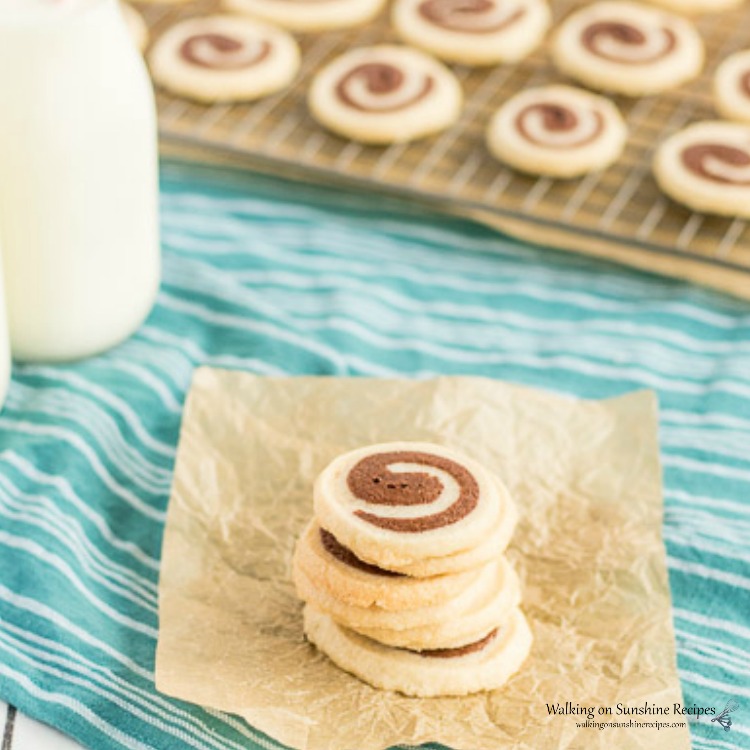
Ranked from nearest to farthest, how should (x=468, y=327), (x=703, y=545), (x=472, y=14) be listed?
1. (x=703, y=545)
2. (x=468, y=327)
3. (x=472, y=14)

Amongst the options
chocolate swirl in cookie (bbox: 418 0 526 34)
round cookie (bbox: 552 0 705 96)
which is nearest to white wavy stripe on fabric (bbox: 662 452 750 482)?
round cookie (bbox: 552 0 705 96)

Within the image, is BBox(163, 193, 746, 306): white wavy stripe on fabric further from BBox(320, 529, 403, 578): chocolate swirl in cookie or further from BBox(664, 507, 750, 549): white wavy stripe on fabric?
BBox(320, 529, 403, 578): chocolate swirl in cookie

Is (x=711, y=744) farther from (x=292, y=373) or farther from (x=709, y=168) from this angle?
(x=709, y=168)

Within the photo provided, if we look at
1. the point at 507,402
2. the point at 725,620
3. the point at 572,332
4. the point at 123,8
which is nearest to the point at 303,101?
the point at 123,8

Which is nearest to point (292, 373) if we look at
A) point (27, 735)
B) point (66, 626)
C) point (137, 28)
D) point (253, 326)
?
point (253, 326)

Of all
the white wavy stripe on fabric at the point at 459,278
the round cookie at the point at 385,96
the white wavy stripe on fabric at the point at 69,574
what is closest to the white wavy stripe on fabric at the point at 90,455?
the white wavy stripe on fabric at the point at 69,574

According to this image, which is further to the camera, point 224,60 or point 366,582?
point 224,60

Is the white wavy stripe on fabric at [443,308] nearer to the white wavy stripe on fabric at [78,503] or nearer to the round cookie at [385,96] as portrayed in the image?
the round cookie at [385,96]
